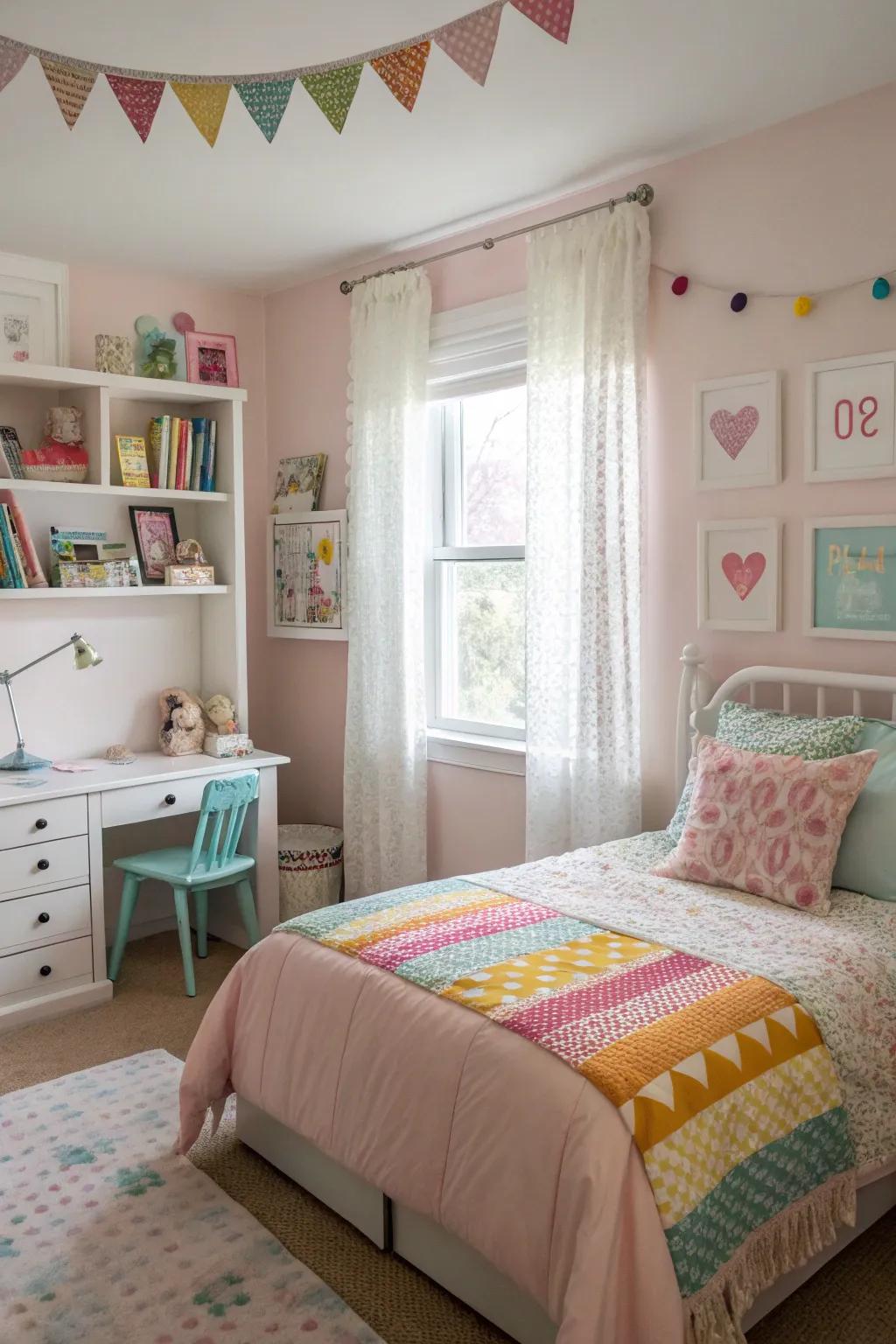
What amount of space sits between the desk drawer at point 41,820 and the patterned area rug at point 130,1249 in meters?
0.79

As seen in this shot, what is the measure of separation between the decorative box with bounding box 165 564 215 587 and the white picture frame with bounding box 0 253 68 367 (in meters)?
0.82

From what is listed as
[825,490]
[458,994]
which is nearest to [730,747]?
[825,490]

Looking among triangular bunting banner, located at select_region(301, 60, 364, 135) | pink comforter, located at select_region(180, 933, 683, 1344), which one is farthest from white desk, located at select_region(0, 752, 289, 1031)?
triangular bunting banner, located at select_region(301, 60, 364, 135)

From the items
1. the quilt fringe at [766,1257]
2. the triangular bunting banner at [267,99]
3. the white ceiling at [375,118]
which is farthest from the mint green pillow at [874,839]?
the triangular bunting banner at [267,99]

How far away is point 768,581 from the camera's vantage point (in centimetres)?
282

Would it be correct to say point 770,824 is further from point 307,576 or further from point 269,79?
point 307,576

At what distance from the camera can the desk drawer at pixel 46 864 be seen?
10.4 ft

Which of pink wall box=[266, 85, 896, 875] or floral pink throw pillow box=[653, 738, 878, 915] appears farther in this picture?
pink wall box=[266, 85, 896, 875]

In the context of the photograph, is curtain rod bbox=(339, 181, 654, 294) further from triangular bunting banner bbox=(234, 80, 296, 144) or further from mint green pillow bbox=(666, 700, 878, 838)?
mint green pillow bbox=(666, 700, 878, 838)

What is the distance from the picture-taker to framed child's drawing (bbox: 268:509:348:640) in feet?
13.4

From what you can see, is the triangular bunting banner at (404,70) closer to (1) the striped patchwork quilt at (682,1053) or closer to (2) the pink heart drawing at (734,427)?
(2) the pink heart drawing at (734,427)

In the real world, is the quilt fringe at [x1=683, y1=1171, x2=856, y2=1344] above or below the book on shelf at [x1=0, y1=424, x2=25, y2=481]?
below

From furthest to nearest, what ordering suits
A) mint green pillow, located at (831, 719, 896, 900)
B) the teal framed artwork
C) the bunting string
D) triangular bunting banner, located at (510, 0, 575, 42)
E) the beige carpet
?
the teal framed artwork
mint green pillow, located at (831, 719, 896, 900)
the bunting string
triangular bunting banner, located at (510, 0, 575, 42)
the beige carpet

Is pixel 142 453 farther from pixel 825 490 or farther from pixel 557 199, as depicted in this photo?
pixel 825 490
